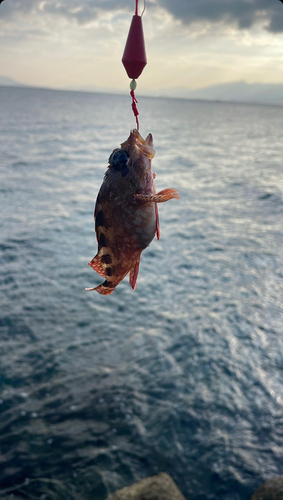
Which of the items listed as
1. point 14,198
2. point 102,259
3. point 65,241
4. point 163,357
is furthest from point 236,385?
point 14,198

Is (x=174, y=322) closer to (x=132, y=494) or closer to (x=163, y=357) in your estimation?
(x=163, y=357)

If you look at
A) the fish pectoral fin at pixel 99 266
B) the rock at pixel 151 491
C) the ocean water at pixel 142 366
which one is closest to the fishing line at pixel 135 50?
the fish pectoral fin at pixel 99 266

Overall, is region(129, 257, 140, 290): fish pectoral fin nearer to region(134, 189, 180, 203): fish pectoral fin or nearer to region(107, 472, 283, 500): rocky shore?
region(134, 189, 180, 203): fish pectoral fin

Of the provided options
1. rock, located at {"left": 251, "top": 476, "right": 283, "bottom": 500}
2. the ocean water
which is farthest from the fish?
rock, located at {"left": 251, "top": 476, "right": 283, "bottom": 500}

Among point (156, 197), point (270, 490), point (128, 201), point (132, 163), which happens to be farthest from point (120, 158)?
point (270, 490)

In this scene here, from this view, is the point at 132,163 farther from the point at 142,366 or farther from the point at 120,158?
the point at 142,366

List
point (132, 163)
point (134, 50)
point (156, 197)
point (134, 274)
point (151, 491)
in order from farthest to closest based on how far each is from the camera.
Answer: point (151, 491) → point (134, 274) → point (132, 163) → point (134, 50) → point (156, 197)
